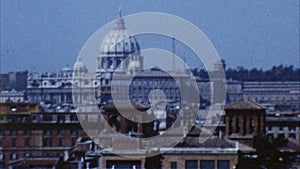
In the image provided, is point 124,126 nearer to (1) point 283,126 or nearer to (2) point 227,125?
Result: (2) point 227,125

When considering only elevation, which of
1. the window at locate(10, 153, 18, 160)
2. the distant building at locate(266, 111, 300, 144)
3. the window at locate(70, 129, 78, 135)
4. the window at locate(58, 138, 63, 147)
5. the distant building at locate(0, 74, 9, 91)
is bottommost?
the window at locate(10, 153, 18, 160)

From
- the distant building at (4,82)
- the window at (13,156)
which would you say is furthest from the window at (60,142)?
the distant building at (4,82)

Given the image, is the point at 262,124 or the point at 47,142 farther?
the point at 47,142

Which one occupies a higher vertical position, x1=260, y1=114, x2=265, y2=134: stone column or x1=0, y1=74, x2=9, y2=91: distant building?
x1=0, y1=74, x2=9, y2=91: distant building

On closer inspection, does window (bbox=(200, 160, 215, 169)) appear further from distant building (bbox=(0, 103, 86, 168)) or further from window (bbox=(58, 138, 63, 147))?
window (bbox=(58, 138, 63, 147))

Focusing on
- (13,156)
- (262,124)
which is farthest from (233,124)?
(13,156)

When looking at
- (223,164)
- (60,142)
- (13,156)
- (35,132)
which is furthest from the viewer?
(35,132)

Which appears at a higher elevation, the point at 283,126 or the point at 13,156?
the point at 283,126

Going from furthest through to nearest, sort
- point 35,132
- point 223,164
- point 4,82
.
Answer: point 4,82
point 35,132
point 223,164

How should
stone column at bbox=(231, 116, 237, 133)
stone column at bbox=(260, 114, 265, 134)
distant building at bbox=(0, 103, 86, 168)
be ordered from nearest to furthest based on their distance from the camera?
stone column at bbox=(231, 116, 237, 133) → stone column at bbox=(260, 114, 265, 134) → distant building at bbox=(0, 103, 86, 168)

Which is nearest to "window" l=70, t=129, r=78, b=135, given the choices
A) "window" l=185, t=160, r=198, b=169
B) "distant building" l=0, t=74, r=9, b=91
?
"distant building" l=0, t=74, r=9, b=91

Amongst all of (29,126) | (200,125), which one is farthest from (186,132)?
(29,126)

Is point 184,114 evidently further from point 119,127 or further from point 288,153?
point 288,153

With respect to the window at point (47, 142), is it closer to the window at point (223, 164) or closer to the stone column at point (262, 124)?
the stone column at point (262, 124)
